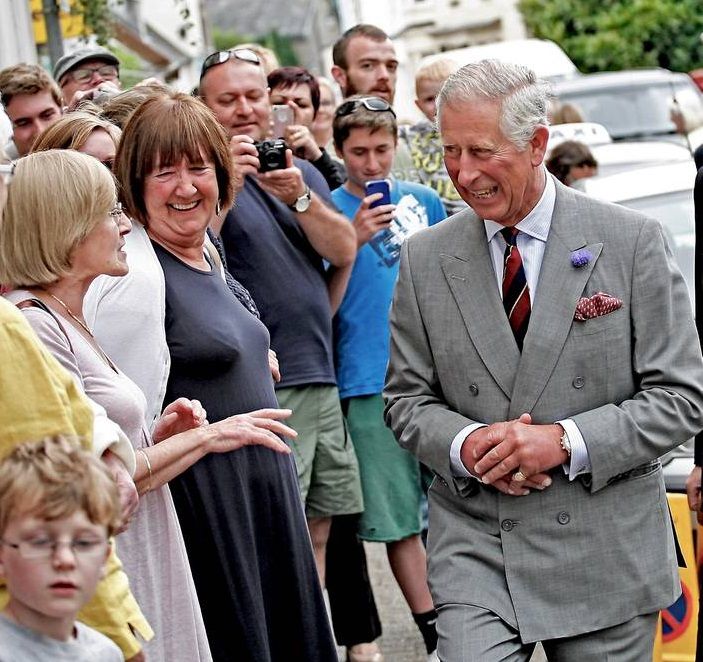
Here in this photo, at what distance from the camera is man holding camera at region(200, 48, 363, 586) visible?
19.0 ft

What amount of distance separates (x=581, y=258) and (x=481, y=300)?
304mm

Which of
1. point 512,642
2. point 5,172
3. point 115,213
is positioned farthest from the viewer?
point 512,642

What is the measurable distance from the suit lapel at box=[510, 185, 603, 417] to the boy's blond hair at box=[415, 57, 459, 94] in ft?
13.6

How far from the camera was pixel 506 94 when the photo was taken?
412 cm

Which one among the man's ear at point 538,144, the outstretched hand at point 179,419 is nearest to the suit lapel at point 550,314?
the man's ear at point 538,144

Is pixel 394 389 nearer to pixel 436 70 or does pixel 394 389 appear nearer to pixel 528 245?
pixel 528 245

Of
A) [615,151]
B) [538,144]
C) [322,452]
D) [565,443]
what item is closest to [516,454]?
[565,443]

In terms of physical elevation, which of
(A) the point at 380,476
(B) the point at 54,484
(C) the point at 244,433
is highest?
(B) the point at 54,484

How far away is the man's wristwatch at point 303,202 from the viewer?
19.1 feet

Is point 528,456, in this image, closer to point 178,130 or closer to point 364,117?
point 178,130

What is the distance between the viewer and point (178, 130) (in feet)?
15.0

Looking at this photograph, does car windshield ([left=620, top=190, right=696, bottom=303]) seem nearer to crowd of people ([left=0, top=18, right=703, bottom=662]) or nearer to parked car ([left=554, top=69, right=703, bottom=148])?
crowd of people ([left=0, top=18, right=703, bottom=662])

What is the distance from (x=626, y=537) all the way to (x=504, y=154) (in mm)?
1096

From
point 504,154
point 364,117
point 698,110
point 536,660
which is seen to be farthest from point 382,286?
point 698,110
